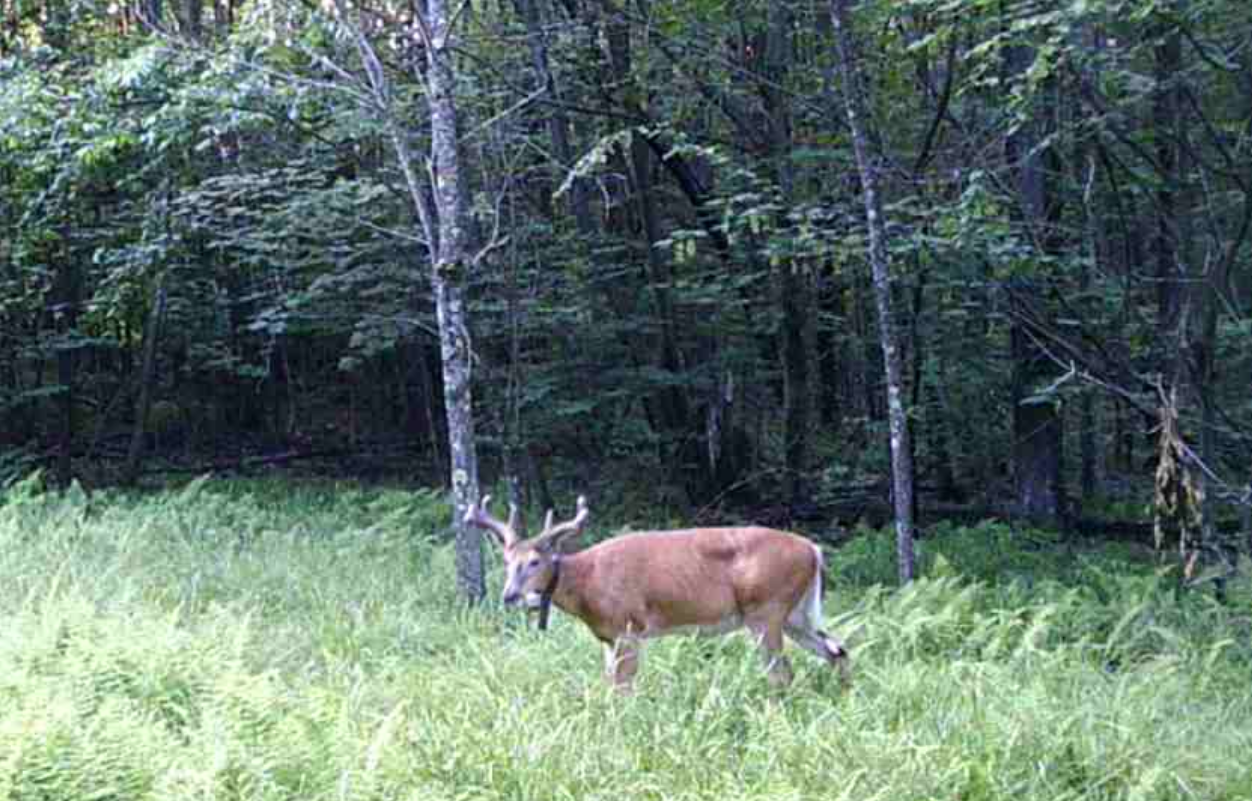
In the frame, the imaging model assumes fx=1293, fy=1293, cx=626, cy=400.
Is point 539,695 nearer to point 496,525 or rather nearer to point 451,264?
point 496,525

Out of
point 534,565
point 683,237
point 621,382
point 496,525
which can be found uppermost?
point 683,237

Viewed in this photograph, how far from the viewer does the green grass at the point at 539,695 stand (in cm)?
454

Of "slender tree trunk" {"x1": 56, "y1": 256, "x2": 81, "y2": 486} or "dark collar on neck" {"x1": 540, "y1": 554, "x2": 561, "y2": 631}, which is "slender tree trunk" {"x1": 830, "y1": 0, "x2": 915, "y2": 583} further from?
"slender tree trunk" {"x1": 56, "y1": 256, "x2": 81, "y2": 486}

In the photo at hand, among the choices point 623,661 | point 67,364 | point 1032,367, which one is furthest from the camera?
point 67,364

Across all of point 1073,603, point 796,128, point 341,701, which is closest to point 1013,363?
point 796,128

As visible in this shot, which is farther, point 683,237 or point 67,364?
point 67,364

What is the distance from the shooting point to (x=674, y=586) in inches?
246

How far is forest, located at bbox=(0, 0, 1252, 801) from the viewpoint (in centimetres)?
527

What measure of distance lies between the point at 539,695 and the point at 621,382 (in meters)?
8.24

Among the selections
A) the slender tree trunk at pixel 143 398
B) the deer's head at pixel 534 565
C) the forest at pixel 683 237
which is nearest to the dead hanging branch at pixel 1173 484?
the forest at pixel 683 237

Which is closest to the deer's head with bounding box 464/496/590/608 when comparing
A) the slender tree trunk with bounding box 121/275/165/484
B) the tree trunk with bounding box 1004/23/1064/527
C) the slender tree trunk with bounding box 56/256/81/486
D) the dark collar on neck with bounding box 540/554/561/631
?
the dark collar on neck with bounding box 540/554/561/631

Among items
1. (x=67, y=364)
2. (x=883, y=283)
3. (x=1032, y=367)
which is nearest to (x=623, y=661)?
(x=883, y=283)

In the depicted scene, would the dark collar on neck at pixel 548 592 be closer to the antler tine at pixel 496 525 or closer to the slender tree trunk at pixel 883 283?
the antler tine at pixel 496 525

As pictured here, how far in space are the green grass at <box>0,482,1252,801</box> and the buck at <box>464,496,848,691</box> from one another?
19 centimetres
